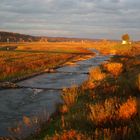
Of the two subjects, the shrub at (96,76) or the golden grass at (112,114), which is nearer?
the golden grass at (112,114)

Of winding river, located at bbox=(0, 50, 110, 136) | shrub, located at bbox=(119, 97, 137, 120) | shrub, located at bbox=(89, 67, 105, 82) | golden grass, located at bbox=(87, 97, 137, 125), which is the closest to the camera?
golden grass, located at bbox=(87, 97, 137, 125)

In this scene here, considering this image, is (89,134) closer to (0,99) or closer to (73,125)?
(73,125)

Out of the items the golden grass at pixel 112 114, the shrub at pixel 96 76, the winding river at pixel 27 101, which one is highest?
the golden grass at pixel 112 114

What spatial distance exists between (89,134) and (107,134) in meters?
0.61

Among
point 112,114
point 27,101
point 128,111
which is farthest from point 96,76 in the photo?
point 112,114

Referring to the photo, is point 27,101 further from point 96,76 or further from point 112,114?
point 112,114

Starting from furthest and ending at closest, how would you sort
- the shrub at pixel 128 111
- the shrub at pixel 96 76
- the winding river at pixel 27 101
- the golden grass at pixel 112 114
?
the shrub at pixel 96 76
the winding river at pixel 27 101
the shrub at pixel 128 111
the golden grass at pixel 112 114

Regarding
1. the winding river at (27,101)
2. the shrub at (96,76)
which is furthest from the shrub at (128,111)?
the shrub at (96,76)

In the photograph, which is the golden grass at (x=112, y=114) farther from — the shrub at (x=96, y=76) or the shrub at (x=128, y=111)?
the shrub at (x=96, y=76)

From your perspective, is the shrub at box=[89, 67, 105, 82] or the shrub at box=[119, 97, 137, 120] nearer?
the shrub at box=[119, 97, 137, 120]

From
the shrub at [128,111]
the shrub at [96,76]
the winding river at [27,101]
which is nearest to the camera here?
A: the shrub at [128,111]

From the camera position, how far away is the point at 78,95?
16.8 metres

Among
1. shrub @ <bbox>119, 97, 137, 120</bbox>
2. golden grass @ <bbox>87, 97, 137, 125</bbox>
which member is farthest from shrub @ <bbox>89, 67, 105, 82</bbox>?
golden grass @ <bbox>87, 97, 137, 125</bbox>

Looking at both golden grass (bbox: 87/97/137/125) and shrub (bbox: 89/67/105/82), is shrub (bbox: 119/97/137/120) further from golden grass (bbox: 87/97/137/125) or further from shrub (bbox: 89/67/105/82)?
shrub (bbox: 89/67/105/82)
